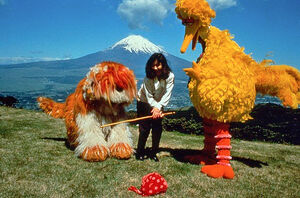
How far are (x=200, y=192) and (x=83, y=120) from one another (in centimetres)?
196

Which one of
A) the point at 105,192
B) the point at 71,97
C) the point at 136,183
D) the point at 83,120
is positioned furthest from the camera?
A: the point at 71,97

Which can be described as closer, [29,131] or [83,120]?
[83,120]

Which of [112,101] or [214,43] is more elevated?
[214,43]

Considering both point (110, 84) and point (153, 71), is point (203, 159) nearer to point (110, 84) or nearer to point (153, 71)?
point (153, 71)

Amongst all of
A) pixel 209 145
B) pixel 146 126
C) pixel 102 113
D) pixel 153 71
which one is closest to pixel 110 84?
pixel 102 113

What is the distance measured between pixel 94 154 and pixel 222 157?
5.97 feet

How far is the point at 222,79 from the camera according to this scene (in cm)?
304

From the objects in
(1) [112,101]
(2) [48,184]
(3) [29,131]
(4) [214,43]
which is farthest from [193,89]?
(3) [29,131]

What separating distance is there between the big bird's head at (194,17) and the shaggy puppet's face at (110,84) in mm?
889

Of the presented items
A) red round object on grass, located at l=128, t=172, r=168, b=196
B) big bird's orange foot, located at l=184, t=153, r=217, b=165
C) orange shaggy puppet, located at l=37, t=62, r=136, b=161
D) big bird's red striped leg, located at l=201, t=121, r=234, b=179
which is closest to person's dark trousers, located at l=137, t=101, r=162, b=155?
orange shaggy puppet, located at l=37, t=62, r=136, b=161

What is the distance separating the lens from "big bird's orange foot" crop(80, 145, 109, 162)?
11.5ft

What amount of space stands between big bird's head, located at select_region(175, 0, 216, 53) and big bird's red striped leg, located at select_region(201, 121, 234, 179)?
4.01ft

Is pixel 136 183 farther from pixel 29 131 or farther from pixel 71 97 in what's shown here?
pixel 29 131

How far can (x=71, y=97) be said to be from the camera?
14.3 feet
